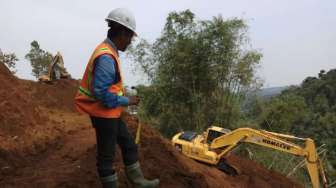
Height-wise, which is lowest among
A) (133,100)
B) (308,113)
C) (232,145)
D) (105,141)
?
(308,113)

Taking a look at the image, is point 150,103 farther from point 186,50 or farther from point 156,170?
point 156,170

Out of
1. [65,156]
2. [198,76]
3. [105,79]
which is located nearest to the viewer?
[105,79]

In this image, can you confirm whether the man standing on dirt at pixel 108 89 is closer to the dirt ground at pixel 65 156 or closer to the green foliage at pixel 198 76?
the dirt ground at pixel 65 156

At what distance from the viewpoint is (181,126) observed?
21.2 metres

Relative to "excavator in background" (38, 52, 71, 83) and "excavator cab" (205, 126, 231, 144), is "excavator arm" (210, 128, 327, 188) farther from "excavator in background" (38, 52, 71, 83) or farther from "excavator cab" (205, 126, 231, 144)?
"excavator in background" (38, 52, 71, 83)

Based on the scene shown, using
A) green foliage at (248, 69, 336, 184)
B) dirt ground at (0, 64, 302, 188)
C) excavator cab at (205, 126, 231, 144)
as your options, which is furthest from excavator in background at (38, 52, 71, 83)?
green foliage at (248, 69, 336, 184)

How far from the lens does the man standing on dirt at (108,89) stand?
389 cm

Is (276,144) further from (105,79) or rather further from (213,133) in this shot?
(105,79)

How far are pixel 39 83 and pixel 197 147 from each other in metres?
6.03

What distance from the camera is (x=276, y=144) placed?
799 cm

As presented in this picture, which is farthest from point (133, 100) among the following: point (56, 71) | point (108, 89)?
point (56, 71)

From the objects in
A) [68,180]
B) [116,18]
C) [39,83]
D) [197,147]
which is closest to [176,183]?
[68,180]

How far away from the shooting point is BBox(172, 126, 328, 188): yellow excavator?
7.69m

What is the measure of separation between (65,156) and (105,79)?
3.14 metres
